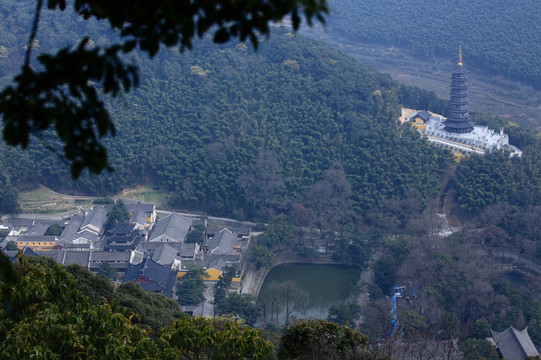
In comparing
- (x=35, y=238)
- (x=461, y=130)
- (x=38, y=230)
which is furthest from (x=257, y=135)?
(x=35, y=238)

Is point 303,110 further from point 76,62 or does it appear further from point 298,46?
point 76,62

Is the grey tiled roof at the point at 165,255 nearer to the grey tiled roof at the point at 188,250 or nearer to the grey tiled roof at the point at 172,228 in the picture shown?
the grey tiled roof at the point at 188,250

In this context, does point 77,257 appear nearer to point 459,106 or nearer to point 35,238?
point 35,238

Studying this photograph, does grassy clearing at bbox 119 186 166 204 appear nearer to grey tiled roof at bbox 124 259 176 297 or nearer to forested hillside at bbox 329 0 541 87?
grey tiled roof at bbox 124 259 176 297

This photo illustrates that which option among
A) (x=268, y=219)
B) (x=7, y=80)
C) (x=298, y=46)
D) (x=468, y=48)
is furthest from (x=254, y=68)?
(x=468, y=48)

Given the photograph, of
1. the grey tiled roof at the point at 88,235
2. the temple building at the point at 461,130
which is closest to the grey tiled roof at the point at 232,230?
the grey tiled roof at the point at 88,235

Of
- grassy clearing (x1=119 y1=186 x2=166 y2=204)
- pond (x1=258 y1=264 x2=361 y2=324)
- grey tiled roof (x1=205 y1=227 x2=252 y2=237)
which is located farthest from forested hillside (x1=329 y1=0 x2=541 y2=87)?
grey tiled roof (x1=205 y1=227 x2=252 y2=237)
